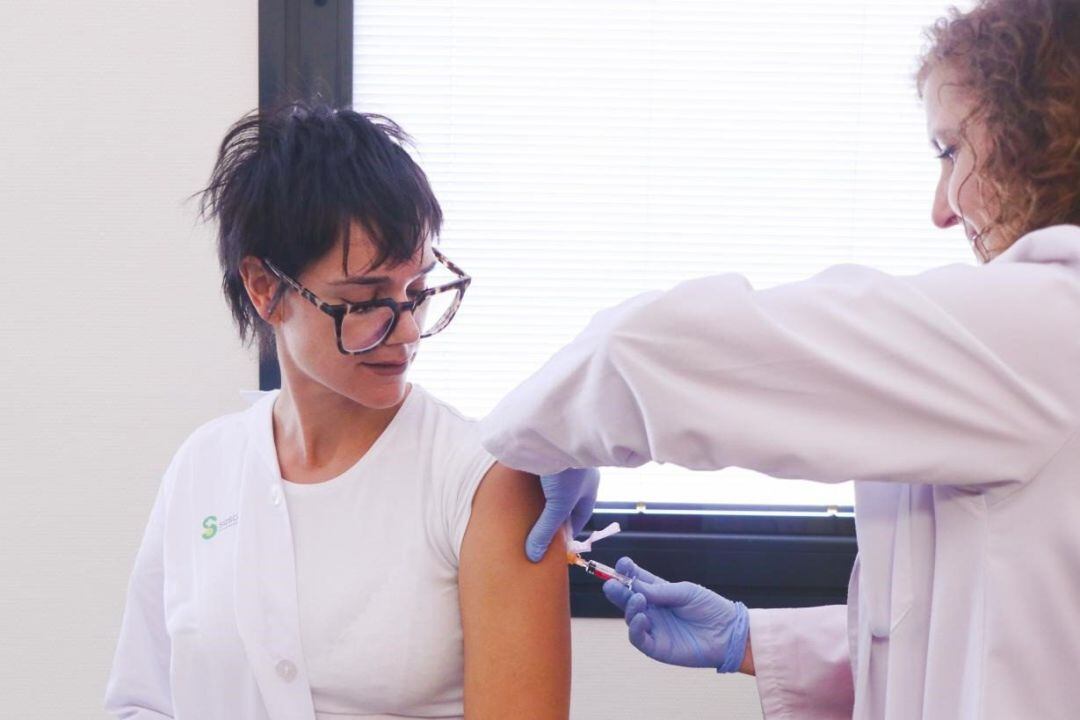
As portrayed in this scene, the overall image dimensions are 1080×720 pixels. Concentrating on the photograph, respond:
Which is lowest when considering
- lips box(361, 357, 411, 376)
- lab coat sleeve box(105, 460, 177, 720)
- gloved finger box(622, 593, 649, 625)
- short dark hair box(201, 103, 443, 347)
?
lab coat sleeve box(105, 460, 177, 720)

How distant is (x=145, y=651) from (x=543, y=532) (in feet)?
2.24

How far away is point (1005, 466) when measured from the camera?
0.89 metres

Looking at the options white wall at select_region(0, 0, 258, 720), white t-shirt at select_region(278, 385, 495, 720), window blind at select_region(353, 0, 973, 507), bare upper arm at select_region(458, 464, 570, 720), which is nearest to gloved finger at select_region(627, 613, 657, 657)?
bare upper arm at select_region(458, 464, 570, 720)

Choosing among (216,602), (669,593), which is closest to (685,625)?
(669,593)

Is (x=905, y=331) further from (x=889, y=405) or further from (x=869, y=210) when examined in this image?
(x=869, y=210)

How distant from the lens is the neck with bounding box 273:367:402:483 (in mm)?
1465

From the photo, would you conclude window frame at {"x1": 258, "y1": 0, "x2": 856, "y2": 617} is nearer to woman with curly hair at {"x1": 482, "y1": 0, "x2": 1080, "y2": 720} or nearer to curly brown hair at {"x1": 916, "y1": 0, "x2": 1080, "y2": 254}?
woman with curly hair at {"x1": 482, "y1": 0, "x2": 1080, "y2": 720}

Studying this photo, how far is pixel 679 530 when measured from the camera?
6.99 ft

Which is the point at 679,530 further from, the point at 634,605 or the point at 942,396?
the point at 942,396

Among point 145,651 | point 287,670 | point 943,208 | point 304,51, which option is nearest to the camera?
point 943,208

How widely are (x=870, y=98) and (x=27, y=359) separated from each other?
174 centimetres

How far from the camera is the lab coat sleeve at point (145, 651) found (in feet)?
5.08

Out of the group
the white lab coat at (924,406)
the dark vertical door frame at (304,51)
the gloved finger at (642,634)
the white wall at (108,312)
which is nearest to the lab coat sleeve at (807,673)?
the gloved finger at (642,634)

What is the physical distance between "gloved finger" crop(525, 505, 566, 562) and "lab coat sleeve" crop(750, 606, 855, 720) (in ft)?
1.07
